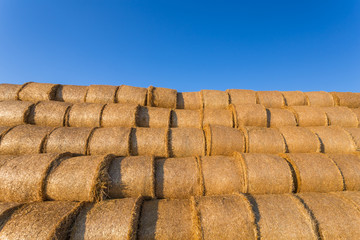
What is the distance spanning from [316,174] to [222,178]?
2.02 metres

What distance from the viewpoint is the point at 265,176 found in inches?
132

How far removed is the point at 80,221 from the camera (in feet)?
8.21

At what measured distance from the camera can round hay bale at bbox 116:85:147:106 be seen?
5711mm

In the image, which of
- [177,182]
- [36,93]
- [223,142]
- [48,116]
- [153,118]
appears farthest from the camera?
[36,93]

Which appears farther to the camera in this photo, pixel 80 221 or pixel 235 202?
pixel 235 202

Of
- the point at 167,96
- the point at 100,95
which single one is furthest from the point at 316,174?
the point at 100,95

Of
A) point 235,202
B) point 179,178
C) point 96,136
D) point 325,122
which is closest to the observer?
point 235,202

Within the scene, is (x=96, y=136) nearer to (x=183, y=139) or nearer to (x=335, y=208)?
(x=183, y=139)

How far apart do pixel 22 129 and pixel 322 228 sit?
21.8 ft

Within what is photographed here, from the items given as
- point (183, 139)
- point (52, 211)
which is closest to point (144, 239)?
point (52, 211)

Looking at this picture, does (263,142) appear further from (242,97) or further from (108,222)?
(108,222)

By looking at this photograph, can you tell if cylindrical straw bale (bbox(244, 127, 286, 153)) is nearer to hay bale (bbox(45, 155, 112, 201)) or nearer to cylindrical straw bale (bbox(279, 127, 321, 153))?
cylindrical straw bale (bbox(279, 127, 321, 153))

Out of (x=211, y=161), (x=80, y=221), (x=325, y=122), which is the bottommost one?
(x=80, y=221)

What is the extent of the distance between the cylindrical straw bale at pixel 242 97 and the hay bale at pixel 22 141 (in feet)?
19.3
